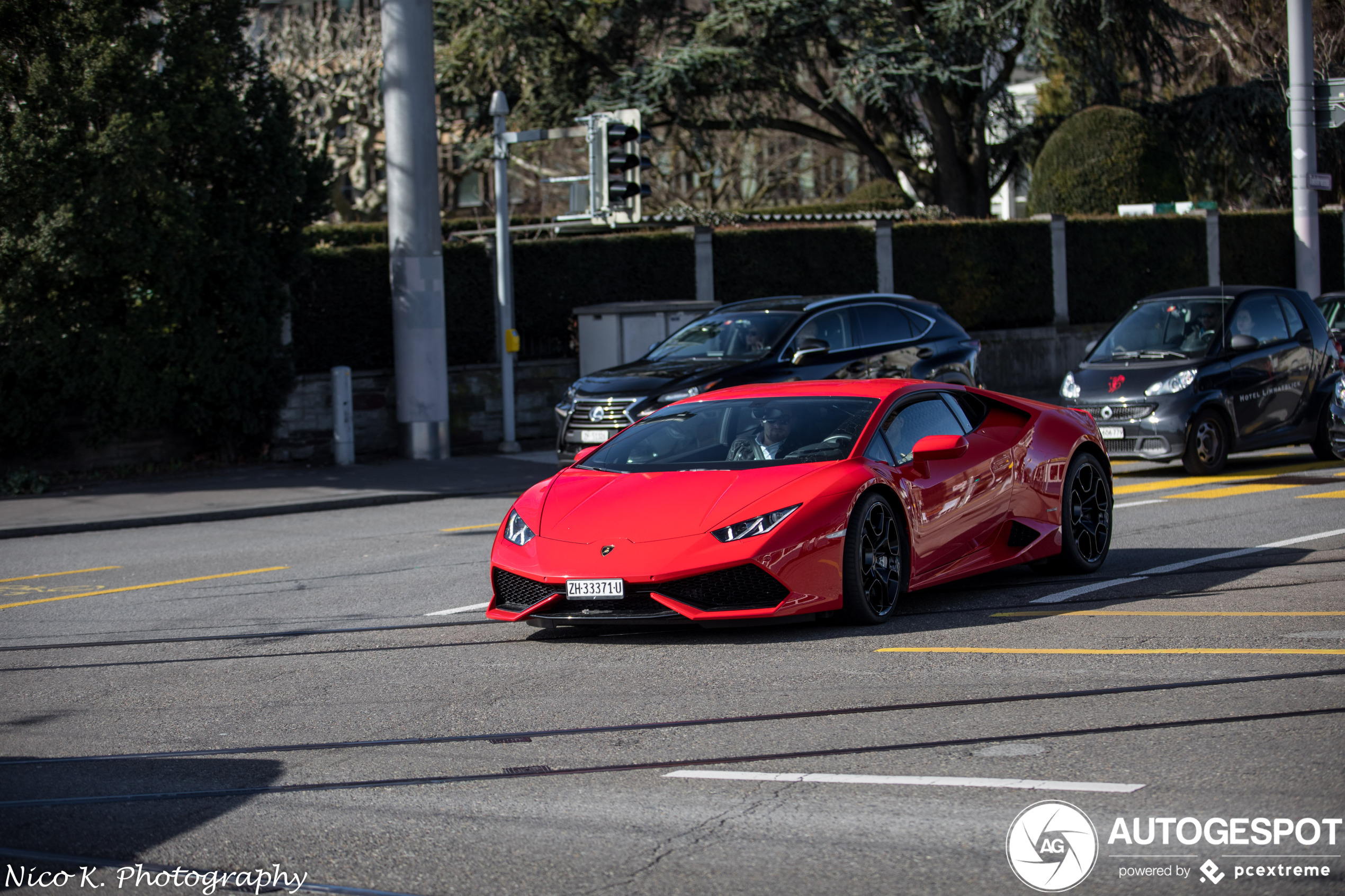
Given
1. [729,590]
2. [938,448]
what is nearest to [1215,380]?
[938,448]

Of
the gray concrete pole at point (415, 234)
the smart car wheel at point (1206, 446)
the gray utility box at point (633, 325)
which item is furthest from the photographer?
the gray utility box at point (633, 325)

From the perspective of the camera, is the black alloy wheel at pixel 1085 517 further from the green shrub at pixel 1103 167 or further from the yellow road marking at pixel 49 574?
the green shrub at pixel 1103 167

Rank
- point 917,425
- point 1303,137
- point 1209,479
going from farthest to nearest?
point 1303,137 < point 1209,479 < point 917,425

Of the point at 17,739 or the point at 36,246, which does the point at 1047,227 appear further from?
the point at 17,739

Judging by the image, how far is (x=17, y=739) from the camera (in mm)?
6387

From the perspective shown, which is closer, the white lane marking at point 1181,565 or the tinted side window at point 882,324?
the white lane marking at point 1181,565

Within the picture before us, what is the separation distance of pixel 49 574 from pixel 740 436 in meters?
6.03

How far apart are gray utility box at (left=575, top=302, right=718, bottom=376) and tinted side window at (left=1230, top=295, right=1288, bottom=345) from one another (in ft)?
22.1

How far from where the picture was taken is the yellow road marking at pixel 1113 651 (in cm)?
711

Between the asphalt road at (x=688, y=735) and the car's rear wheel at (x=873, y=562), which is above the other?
the car's rear wheel at (x=873, y=562)

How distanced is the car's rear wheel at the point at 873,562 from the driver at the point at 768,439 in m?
0.68

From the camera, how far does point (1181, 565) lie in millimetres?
9906

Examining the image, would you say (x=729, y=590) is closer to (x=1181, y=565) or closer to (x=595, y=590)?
(x=595, y=590)

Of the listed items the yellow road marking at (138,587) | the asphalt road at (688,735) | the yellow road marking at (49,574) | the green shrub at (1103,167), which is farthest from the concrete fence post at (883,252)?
the yellow road marking at (49,574)
